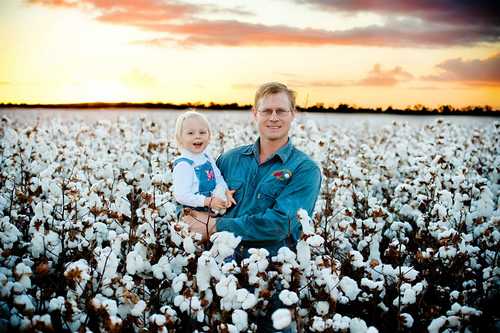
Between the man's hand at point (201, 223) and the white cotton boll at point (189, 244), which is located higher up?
the man's hand at point (201, 223)

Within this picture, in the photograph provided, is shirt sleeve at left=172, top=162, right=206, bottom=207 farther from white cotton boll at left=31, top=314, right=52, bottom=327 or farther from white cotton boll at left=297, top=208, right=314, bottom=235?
white cotton boll at left=31, top=314, right=52, bottom=327

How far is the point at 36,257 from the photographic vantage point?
12.2 feet

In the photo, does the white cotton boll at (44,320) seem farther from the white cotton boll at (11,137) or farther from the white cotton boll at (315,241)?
the white cotton boll at (11,137)

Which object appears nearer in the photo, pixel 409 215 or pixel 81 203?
pixel 81 203

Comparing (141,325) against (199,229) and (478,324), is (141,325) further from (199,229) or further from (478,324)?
Result: (478,324)

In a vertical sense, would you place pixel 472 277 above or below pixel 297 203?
below

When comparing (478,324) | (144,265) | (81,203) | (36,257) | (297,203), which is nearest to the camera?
(478,324)

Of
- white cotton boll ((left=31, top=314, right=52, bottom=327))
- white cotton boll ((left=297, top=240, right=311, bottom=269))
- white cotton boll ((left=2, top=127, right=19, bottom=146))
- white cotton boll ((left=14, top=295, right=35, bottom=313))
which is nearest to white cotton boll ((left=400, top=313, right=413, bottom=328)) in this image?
white cotton boll ((left=297, top=240, right=311, bottom=269))

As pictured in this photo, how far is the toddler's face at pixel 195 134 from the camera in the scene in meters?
3.92

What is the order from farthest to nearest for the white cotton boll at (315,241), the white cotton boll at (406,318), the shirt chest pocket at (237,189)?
the shirt chest pocket at (237,189), the white cotton boll at (406,318), the white cotton boll at (315,241)

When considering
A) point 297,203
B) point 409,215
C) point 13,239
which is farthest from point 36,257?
point 409,215

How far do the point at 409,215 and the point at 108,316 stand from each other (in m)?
4.02

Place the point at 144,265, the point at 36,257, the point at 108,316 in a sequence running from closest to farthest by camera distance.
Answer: the point at 108,316 → the point at 144,265 → the point at 36,257

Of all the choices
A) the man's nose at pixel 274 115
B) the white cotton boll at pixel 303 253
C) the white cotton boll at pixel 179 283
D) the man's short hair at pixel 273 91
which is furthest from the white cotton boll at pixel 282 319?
the man's short hair at pixel 273 91
